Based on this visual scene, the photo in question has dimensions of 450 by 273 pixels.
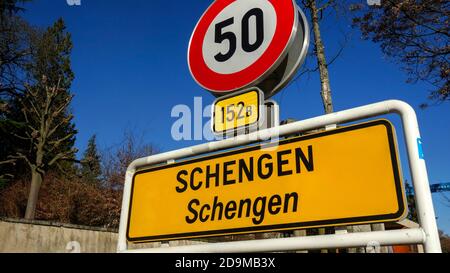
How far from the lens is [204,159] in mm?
1588

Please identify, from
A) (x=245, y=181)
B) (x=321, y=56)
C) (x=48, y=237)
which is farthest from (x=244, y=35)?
(x=48, y=237)

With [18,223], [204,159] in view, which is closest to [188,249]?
[204,159]

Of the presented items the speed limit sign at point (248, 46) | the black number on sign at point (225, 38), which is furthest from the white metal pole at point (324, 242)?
the black number on sign at point (225, 38)

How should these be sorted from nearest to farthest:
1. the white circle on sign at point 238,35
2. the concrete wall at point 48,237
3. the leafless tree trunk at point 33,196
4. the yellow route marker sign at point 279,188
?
the yellow route marker sign at point 279,188
the white circle on sign at point 238,35
the concrete wall at point 48,237
the leafless tree trunk at point 33,196

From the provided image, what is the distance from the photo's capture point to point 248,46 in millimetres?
1934

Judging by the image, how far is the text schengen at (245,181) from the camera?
131 cm

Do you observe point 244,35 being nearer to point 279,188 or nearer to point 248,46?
point 248,46

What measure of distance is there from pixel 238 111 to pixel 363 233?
2.70ft

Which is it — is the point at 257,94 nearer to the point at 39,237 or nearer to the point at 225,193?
the point at 225,193

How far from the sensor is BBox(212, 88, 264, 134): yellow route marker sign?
1.63 metres

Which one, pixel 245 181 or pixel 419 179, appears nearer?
pixel 419 179

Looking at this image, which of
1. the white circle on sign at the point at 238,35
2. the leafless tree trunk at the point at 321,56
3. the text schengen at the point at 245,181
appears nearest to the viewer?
the text schengen at the point at 245,181

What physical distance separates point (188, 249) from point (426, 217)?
2.88 feet

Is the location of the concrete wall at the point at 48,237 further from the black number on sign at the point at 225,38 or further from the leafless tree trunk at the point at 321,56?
the black number on sign at the point at 225,38
